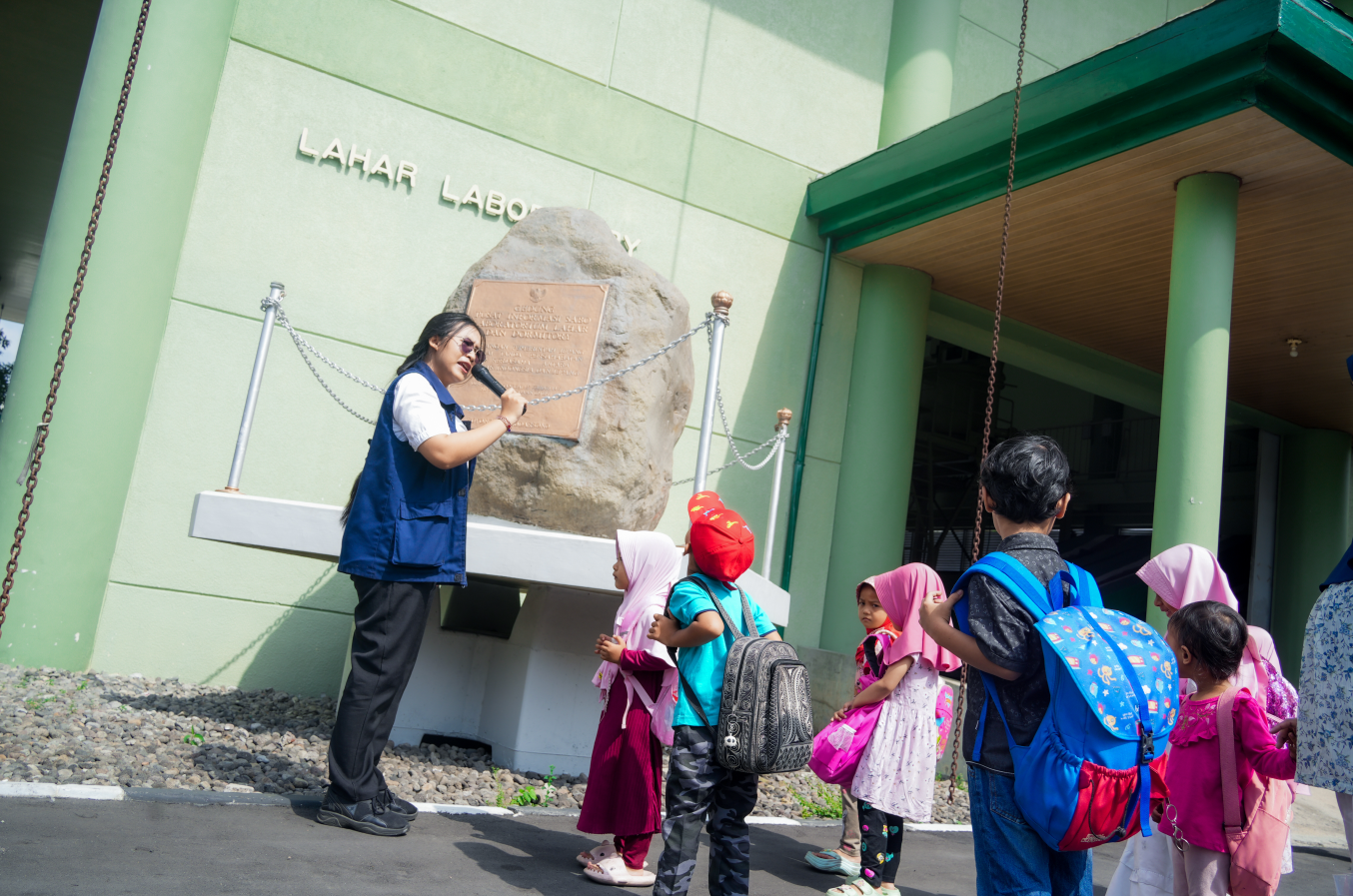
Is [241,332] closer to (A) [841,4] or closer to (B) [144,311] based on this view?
(B) [144,311]

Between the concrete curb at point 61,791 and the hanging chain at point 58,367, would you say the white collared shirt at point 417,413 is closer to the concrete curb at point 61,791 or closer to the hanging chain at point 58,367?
the hanging chain at point 58,367

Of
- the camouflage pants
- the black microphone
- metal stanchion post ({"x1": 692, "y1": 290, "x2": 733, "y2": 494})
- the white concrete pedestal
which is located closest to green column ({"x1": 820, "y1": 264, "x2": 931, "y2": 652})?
the white concrete pedestal

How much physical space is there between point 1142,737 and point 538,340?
4.16 metres

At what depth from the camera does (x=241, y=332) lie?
21.7 feet

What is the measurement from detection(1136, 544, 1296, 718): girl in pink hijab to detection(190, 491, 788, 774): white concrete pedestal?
6.48ft

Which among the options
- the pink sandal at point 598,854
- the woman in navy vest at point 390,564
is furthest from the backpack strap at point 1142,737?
the woman in navy vest at point 390,564

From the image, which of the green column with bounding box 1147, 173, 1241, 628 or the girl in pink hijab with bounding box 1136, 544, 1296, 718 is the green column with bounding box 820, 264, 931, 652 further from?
the girl in pink hijab with bounding box 1136, 544, 1296, 718

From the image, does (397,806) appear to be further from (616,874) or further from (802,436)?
(802,436)

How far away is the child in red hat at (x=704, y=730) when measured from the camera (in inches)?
111

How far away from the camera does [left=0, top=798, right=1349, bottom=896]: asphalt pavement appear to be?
273 centimetres

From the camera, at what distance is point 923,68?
956 centimetres

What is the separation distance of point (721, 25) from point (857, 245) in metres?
2.35

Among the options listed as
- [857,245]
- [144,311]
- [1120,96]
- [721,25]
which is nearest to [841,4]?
[721,25]

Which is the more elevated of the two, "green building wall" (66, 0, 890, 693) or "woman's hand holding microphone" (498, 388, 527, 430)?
"green building wall" (66, 0, 890, 693)
